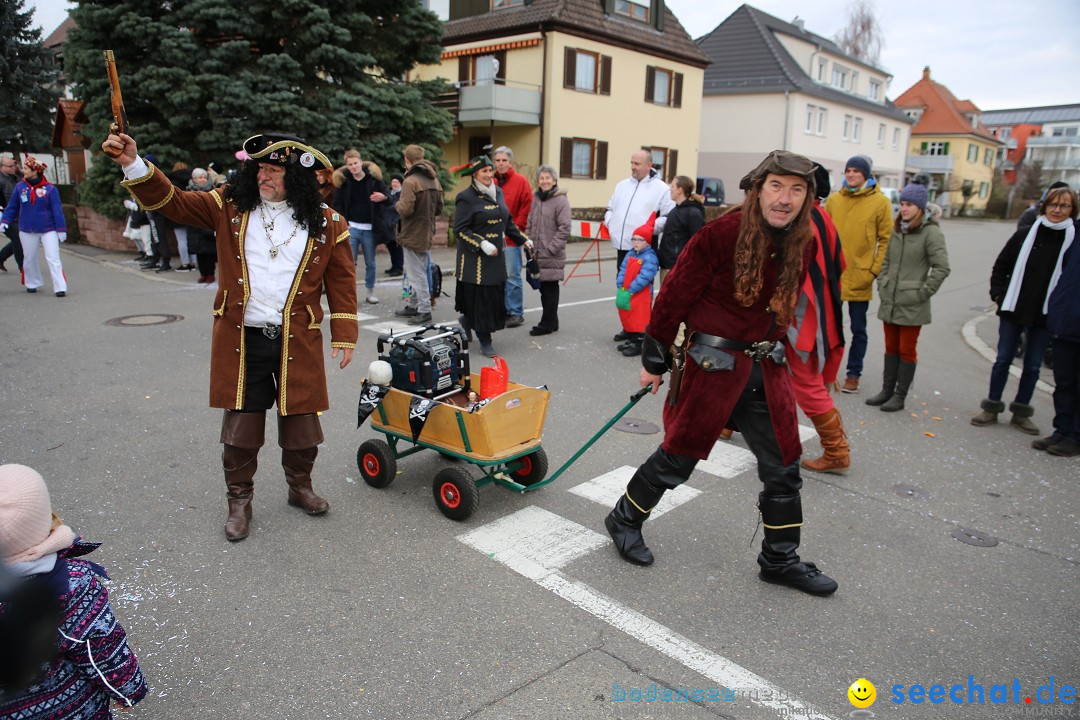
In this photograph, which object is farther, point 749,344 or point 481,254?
point 481,254

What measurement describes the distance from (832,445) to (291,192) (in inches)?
153

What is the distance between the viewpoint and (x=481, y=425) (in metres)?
4.18

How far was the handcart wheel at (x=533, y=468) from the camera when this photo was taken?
4676mm

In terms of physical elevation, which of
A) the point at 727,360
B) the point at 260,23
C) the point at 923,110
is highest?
the point at 923,110

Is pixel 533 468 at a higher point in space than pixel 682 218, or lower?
lower

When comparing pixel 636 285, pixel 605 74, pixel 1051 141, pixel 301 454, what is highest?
pixel 1051 141

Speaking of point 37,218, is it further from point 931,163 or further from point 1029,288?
point 931,163

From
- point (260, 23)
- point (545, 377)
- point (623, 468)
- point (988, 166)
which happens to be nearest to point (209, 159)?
point (260, 23)

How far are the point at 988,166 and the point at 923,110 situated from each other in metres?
9.59

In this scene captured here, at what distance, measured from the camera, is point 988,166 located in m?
68.7

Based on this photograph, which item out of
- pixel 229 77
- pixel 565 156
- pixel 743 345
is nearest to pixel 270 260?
pixel 743 345

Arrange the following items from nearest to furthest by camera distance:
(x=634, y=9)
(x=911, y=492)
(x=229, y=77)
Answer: (x=911, y=492) < (x=229, y=77) < (x=634, y=9)

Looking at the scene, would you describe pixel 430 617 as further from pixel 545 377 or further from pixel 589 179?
pixel 589 179

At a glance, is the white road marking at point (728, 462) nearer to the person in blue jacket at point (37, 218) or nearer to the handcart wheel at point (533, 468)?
the handcart wheel at point (533, 468)
